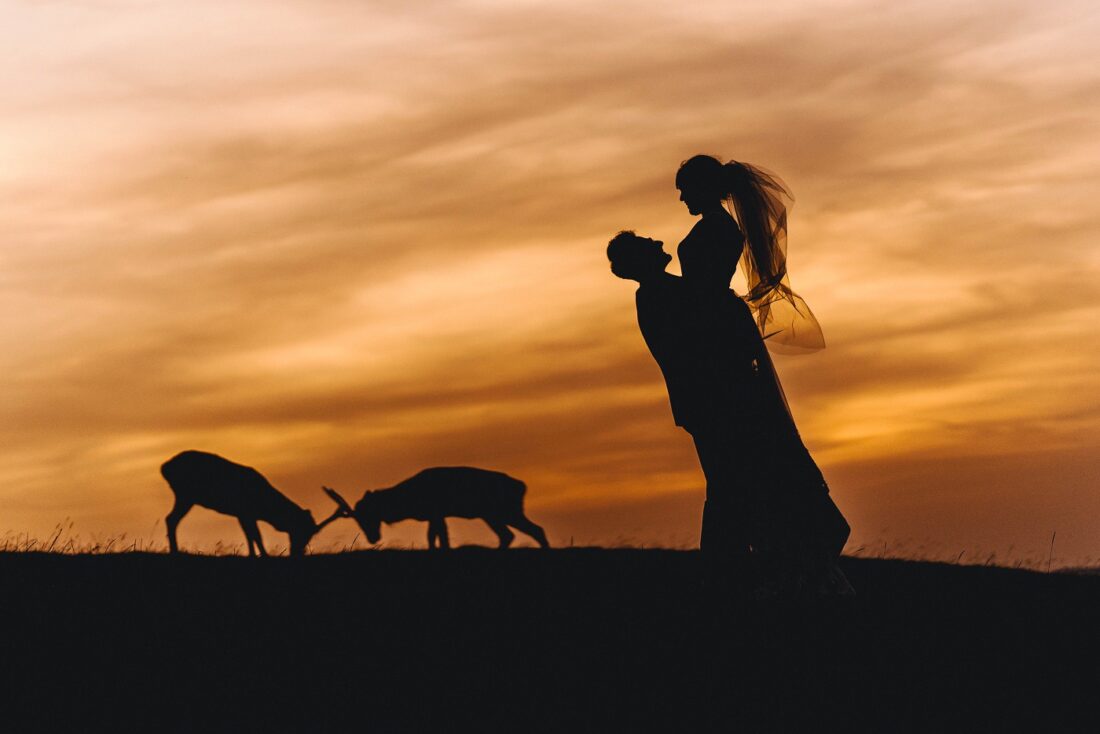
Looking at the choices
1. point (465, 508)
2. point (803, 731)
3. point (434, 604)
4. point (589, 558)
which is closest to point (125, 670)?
point (434, 604)

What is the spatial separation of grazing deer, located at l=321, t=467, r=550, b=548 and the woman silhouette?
15.6m

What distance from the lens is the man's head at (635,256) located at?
1184cm

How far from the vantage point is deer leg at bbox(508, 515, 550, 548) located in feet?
92.4

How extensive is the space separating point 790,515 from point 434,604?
123 inches

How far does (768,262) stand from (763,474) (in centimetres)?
185

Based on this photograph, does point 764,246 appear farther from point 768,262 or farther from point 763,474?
point 763,474

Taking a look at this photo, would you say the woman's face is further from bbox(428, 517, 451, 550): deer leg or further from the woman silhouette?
bbox(428, 517, 451, 550): deer leg

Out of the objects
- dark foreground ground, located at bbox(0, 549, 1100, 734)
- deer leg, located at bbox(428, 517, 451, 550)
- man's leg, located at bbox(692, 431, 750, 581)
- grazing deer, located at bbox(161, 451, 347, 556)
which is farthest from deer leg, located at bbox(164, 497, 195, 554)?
man's leg, located at bbox(692, 431, 750, 581)

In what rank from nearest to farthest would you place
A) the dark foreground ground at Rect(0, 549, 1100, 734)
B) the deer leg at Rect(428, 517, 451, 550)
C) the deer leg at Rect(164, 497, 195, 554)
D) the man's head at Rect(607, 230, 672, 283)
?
the dark foreground ground at Rect(0, 549, 1100, 734) → the man's head at Rect(607, 230, 672, 283) → the deer leg at Rect(164, 497, 195, 554) → the deer leg at Rect(428, 517, 451, 550)

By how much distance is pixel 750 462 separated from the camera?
39.2ft

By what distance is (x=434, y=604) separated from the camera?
12203mm

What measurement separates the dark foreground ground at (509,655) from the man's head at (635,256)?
2859mm

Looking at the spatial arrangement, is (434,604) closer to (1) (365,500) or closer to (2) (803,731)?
(2) (803,731)

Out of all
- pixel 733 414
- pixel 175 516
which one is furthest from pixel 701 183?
pixel 175 516
